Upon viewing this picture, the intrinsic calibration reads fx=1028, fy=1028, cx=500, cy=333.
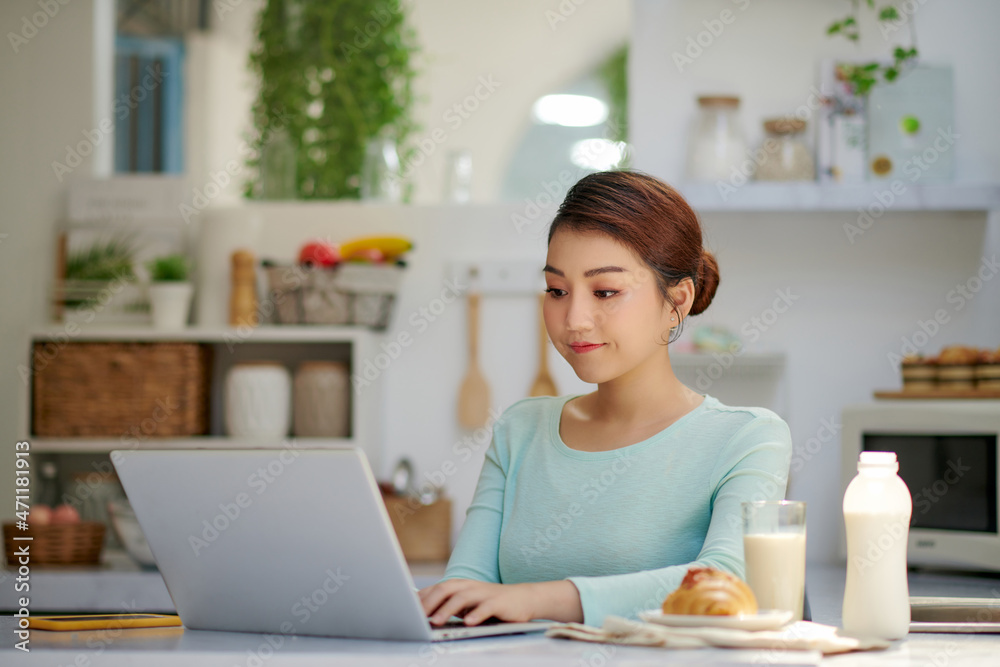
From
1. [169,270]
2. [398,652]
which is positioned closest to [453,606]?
[398,652]

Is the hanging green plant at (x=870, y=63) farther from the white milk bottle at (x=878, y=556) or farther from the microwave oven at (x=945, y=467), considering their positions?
the white milk bottle at (x=878, y=556)

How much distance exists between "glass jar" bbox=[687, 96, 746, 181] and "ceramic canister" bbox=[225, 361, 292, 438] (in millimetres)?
1068

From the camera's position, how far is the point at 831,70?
7.85 ft

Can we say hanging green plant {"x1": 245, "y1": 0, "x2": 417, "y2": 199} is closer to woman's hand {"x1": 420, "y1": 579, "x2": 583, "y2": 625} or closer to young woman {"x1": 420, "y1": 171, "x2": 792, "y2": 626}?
young woman {"x1": 420, "y1": 171, "x2": 792, "y2": 626}

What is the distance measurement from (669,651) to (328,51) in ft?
6.99

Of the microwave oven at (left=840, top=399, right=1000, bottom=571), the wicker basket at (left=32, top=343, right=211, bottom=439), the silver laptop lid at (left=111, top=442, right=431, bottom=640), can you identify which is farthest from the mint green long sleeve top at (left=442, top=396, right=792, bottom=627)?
the wicker basket at (left=32, top=343, right=211, bottom=439)

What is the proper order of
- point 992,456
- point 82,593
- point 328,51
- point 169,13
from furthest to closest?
point 169,13
point 328,51
point 82,593
point 992,456

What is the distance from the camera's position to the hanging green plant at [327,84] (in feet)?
8.55

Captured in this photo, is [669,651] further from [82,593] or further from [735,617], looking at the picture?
[82,593]

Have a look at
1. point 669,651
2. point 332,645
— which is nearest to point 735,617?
point 669,651

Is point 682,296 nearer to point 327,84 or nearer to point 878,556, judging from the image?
point 878,556

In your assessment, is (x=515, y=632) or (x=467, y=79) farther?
(x=467, y=79)

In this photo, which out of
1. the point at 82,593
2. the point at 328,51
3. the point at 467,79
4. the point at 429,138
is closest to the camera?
the point at 82,593

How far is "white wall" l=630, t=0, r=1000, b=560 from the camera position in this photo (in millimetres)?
2371
